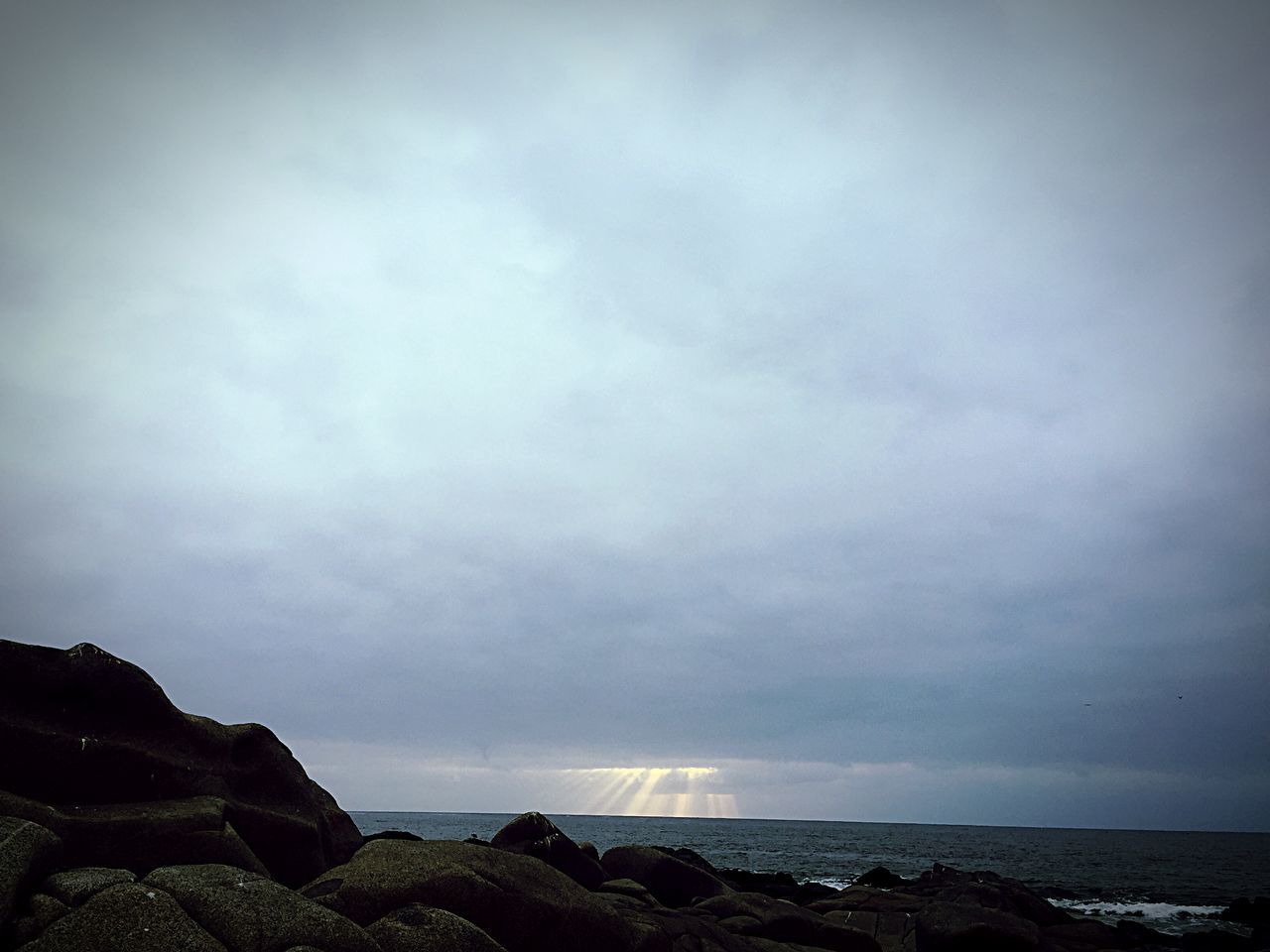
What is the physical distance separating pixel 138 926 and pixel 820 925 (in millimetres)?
12700

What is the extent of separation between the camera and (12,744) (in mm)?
10344

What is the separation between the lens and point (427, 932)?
8.76m

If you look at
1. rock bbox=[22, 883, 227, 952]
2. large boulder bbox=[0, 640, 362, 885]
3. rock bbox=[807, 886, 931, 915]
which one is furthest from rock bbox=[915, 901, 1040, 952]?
rock bbox=[22, 883, 227, 952]

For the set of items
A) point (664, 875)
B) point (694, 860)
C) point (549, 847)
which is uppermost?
point (549, 847)

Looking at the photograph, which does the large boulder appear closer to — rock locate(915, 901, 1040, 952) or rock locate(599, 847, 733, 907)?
rock locate(599, 847, 733, 907)

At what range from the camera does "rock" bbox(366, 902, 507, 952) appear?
337 inches

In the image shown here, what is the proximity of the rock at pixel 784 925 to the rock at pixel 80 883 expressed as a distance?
10.6 m

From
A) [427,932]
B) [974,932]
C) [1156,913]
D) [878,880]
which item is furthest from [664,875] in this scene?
[1156,913]

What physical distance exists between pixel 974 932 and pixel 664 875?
6.82 metres

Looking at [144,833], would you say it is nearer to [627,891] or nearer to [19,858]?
[19,858]

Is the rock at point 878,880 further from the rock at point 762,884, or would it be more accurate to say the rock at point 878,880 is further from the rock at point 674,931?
the rock at point 674,931

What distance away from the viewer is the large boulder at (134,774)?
9844 millimetres

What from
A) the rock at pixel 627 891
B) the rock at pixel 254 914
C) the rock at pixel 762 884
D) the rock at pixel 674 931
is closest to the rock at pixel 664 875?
the rock at pixel 627 891

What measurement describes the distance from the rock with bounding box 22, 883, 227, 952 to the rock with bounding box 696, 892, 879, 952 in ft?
34.0
